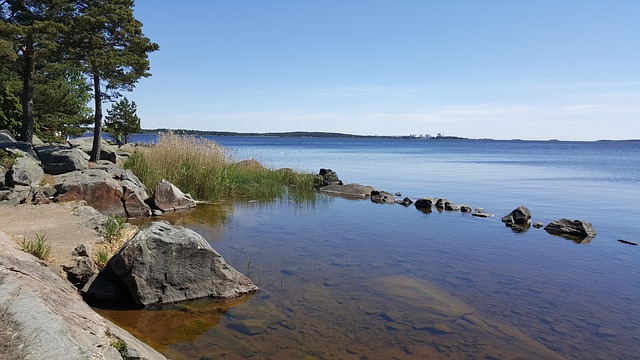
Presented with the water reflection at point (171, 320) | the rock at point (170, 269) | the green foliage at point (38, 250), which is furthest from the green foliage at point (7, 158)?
the water reflection at point (171, 320)

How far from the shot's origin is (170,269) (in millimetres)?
7355

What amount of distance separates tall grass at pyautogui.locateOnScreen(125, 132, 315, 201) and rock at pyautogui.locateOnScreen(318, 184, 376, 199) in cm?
179

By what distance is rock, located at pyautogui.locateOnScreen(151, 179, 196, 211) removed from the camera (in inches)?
585

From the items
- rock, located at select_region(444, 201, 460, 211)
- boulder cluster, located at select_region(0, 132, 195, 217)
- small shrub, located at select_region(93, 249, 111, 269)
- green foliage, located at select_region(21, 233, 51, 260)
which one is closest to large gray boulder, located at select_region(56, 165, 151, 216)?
boulder cluster, located at select_region(0, 132, 195, 217)

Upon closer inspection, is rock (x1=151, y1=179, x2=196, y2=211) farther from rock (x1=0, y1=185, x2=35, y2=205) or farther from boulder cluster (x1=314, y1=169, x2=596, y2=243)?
boulder cluster (x1=314, y1=169, x2=596, y2=243)

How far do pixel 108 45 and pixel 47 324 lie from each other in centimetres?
1657

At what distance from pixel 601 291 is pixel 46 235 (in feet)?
34.6

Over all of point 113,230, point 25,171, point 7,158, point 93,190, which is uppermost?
point 7,158

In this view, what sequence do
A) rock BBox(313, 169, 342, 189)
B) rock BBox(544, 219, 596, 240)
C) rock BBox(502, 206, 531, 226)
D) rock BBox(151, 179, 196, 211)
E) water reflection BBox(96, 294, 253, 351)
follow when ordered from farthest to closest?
rock BBox(313, 169, 342, 189), rock BBox(502, 206, 531, 226), rock BBox(151, 179, 196, 211), rock BBox(544, 219, 596, 240), water reflection BBox(96, 294, 253, 351)

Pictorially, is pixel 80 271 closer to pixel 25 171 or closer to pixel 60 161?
pixel 25 171

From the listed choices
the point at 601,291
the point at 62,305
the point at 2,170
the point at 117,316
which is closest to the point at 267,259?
the point at 117,316

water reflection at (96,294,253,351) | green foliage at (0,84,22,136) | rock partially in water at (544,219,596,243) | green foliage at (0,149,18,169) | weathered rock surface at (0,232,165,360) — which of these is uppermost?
green foliage at (0,84,22,136)

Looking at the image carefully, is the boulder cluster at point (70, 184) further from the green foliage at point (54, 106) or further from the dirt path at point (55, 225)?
the green foliage at point (54, 106)

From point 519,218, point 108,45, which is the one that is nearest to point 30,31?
point 108,45
